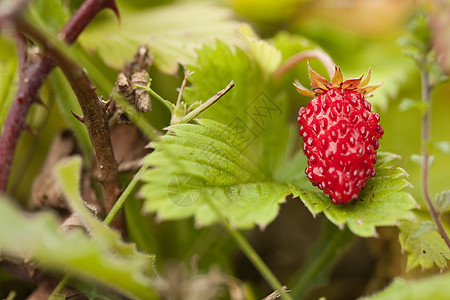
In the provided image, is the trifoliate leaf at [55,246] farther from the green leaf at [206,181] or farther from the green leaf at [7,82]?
the green leaf at [7,82]

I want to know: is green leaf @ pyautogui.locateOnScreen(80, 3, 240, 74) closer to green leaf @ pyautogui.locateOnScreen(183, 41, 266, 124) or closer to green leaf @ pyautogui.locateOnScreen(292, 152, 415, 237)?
green leaf @ pyautogui.locateOnScreen(183, 41, 266, 124)

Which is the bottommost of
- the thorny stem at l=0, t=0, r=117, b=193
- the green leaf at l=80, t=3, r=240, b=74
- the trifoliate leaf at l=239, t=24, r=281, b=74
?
the trifoliate leaf at l=239, t=24, r=281, b=74

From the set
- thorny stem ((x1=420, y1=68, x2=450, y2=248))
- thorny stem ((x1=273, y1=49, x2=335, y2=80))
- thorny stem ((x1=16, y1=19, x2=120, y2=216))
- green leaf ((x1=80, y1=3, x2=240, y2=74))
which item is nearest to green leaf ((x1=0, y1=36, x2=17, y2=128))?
green leaf ((x1=80, y1=3, x2=240, y2=74))

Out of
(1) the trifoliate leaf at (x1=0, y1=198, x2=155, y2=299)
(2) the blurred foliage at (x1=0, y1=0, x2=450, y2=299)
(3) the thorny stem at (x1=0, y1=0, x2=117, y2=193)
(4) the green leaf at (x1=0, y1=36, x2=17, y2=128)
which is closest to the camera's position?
(1) the trifoliate leaf at (x1=0, y1=198, x2=155, y2=299)

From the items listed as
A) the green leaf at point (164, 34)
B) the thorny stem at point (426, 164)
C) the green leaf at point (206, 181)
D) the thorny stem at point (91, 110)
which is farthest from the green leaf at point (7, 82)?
the thorny stem at point (426, 164)

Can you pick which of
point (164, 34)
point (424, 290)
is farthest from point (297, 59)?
point (424, 290)

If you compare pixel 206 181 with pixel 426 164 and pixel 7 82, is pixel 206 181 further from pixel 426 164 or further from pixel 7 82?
pixel 7 82
